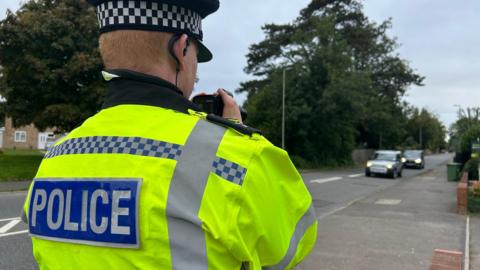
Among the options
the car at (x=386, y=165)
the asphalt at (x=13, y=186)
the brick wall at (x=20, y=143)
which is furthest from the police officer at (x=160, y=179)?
the brick wall at (x=20, y=143)

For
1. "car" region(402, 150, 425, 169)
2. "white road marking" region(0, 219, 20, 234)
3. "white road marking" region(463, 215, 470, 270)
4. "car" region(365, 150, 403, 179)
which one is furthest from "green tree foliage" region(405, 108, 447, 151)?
"white road marking" region(0, 219, 20, 234)

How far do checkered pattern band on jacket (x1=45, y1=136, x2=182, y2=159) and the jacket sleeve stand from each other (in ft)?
0.78

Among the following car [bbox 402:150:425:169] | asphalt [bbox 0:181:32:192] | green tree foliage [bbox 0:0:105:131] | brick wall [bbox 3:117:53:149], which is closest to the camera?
asphalt [bbox 0:181:32:192]

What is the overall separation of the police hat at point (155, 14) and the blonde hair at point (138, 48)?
0.02 metres

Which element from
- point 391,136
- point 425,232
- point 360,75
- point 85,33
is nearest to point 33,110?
point 85,33

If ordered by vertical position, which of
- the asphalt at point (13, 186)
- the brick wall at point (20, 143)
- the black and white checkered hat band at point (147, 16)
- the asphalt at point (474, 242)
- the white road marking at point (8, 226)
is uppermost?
the black and white checkered hat band at point (147, 16)

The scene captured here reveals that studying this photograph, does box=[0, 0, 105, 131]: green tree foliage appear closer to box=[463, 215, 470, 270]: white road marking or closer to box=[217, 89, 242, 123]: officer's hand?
box=[463, 215, 470, 270]: white road marking

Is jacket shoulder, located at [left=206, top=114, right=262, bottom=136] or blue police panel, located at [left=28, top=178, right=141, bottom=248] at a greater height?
jacket shoulder, located at [left=206, top=114, right=262, bottom=136]

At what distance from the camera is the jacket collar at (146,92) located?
144cm

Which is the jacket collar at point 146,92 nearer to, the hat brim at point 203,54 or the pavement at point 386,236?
the hat brim at point 203,54

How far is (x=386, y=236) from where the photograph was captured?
26.6 feet

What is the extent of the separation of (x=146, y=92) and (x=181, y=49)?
7.0 inches

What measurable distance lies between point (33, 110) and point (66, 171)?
21228 mm

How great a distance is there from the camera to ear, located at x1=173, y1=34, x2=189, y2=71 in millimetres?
1465
